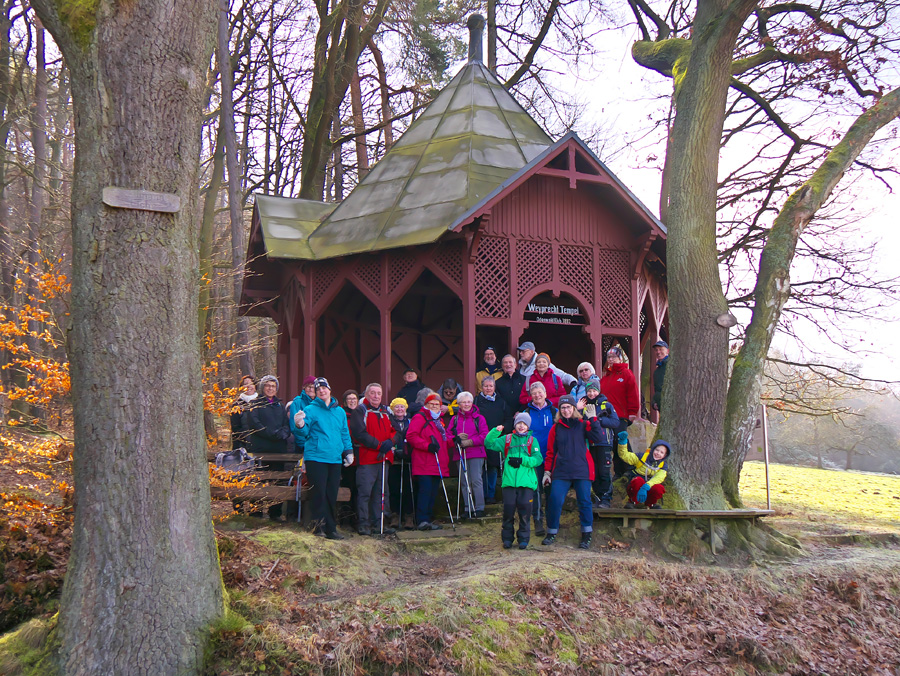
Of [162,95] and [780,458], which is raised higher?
[162,95]

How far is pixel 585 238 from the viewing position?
1264 cm

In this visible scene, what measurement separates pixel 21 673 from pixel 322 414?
3877 mm

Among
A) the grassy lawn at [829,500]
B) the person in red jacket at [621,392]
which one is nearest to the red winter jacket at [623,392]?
the person in red jacket at [621,392]

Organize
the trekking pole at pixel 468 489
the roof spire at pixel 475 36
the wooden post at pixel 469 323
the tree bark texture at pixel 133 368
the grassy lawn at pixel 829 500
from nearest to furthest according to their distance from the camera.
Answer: the tree bark texture at pixel 133 368 → the trekking pole at pixel 468 489 → the wooden post at pixel 469 323 → the grassy lawn at pixel 829 500 → the roof spire at pixel 475 36

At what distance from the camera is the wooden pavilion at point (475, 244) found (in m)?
11.9

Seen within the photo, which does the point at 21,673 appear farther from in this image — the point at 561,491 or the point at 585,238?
the point at 585,238

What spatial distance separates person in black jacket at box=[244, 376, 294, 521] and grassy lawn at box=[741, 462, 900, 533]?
6321 mm

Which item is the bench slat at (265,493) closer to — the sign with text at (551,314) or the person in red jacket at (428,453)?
the person in red jacket at (428,453)

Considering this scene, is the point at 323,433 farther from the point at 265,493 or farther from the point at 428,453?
the point at 428,453

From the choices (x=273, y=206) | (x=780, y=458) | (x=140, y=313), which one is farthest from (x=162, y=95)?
(x=780, y=458)

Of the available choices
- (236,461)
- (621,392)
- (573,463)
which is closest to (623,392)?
(621,392)

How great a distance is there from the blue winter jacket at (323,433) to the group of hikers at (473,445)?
11 millimetres

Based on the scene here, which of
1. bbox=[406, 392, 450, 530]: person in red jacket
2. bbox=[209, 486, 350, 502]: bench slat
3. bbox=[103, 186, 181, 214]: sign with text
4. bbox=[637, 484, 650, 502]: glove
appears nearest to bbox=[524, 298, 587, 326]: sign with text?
bbox=[406, 392, 450, 530]: person in red jacket

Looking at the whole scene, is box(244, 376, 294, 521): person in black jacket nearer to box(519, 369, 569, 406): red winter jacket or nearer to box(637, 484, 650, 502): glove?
box(519, 369, 569, 406): red winter jacket
